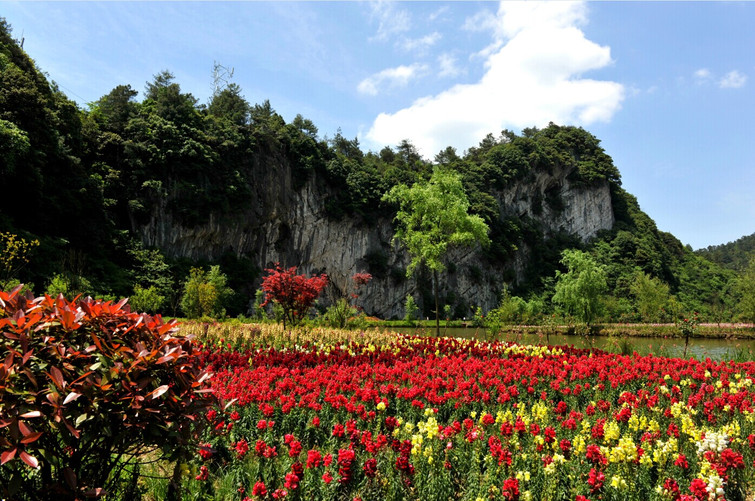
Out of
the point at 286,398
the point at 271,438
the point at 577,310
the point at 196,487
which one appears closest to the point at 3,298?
the point at 196,487

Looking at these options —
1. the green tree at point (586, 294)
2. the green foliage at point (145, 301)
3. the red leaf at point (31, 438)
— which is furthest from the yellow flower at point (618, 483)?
the green tree at point (586, 294)

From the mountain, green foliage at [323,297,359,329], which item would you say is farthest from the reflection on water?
the mountain

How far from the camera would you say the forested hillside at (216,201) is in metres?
24.4

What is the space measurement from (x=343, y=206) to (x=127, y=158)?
20.1 meters

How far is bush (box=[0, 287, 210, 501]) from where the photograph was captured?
2133mm

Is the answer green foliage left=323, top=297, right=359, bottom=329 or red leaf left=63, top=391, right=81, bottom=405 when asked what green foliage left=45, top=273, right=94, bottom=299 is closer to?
green foliage left=323, top=297, right=359, bottom=329

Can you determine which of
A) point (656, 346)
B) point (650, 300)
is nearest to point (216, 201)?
point (656, 346)

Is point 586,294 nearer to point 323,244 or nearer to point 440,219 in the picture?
point 440,219

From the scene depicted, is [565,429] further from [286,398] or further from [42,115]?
[42,115]

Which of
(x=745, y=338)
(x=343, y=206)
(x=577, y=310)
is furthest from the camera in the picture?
(x=343, y=206)

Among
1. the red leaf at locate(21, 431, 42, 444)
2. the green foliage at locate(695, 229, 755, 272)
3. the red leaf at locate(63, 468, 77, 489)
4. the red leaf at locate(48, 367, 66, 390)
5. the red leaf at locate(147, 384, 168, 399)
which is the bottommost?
the red leaf at locate(63, 468, 77, 489)

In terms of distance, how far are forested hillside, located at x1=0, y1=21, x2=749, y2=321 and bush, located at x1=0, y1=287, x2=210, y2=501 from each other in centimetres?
1746

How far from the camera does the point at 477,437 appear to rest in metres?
4.05

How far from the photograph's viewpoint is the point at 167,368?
2.61m
